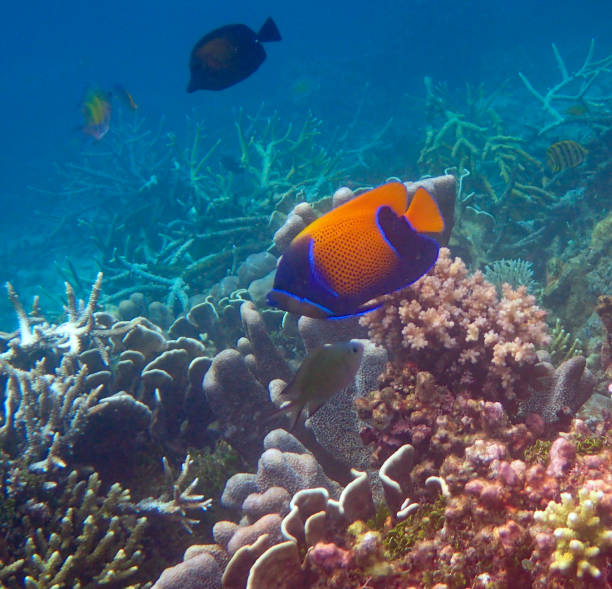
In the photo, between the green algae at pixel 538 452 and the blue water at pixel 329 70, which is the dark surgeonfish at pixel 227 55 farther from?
the blue water at pixel 329 70

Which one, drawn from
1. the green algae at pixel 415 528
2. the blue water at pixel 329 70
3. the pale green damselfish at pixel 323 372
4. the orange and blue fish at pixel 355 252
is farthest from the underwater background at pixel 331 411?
the blue water at pixel 329 70

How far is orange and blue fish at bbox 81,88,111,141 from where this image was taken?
6.23 m

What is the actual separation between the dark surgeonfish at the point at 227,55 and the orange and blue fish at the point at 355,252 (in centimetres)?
282

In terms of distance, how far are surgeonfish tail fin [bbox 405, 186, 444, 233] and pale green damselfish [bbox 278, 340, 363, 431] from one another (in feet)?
2.48

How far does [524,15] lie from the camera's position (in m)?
30.9

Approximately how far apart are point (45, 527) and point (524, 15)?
39779mm

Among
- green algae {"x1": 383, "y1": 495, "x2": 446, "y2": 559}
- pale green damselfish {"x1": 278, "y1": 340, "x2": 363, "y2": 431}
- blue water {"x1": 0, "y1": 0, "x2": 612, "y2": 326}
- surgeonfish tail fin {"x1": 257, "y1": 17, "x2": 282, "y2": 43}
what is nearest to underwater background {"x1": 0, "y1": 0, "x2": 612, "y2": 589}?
green algae {"x1": 383, "y1": 495, "x2": 446, "y2": 559}

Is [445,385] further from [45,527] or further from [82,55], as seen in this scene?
[82,55]

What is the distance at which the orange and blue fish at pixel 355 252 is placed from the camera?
1.42m

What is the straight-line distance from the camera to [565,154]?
18.6ft

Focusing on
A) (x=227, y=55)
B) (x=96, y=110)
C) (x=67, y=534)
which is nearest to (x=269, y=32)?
(x=227, y=55)

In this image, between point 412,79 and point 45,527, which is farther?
point 412,79

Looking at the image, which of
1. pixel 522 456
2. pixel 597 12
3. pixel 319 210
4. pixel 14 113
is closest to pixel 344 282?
pixel 522 456

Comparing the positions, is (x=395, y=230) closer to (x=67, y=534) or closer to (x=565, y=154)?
(x=67, y=534)
